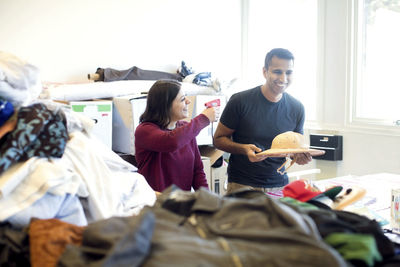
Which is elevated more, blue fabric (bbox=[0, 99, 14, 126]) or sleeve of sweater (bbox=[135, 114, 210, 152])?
blue fabric (bbox=[0, 99, 14, 126])

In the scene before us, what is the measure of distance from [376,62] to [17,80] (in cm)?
327

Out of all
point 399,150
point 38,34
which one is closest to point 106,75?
point 38,34

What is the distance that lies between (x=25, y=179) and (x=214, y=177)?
2712mm

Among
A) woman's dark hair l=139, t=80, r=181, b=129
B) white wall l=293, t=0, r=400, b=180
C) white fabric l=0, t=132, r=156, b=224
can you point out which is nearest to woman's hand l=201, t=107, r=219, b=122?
woman's dark hair l=139, t=80, r=181, b=129

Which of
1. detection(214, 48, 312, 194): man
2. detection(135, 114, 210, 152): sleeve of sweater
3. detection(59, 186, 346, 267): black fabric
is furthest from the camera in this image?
detection(214, 48, 312, 194): man

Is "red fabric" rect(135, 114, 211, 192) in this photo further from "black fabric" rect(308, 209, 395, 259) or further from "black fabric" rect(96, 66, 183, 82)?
"black fabric" rect(96, 66, 183, 82)

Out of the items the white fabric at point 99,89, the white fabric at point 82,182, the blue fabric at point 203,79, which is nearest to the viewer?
the white fabric at point 82,182

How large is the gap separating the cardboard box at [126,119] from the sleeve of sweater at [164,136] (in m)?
1.23

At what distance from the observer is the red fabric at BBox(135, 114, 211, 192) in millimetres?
2051

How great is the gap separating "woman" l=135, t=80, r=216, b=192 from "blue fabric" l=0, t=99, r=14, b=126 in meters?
0.97

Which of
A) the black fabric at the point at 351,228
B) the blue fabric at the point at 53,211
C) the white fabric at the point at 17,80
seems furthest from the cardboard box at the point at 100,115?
the black fabric at the point at 351,228

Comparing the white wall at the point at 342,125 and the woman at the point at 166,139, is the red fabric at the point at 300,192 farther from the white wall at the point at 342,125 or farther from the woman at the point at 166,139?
the white wall at the point at 342,125

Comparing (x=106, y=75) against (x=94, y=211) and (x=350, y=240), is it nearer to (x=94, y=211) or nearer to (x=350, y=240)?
(x=94, y=211)

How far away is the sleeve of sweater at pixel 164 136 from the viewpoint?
2037mm
